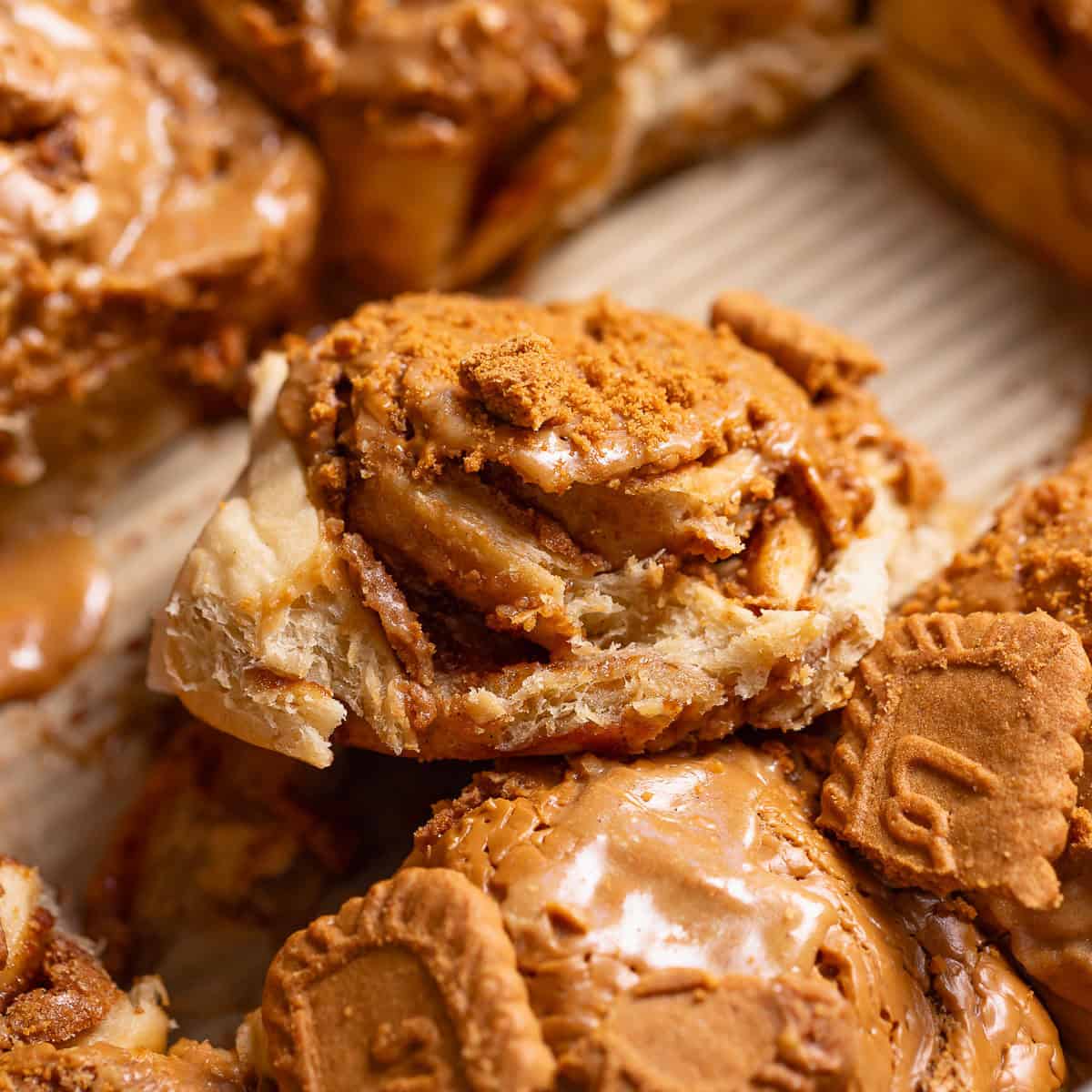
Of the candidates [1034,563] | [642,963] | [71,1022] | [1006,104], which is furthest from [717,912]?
[1006,104]

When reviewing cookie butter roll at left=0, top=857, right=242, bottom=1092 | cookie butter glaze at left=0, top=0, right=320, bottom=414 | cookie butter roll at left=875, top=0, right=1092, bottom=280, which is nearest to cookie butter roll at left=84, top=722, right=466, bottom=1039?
cookie butter roll at left=0, top=857, right=242, bottom=1092

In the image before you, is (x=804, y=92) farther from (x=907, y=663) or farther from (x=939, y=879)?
(x=939, y=879)

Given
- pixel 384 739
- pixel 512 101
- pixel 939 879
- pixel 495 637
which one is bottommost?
pixel 384 739

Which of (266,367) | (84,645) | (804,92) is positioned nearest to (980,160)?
(804,92)

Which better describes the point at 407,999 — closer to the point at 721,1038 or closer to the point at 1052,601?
the point at 721,1038

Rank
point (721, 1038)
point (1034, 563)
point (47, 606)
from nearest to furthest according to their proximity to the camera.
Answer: point (721, 1038) → point (1034, 563) → point (47, 606)

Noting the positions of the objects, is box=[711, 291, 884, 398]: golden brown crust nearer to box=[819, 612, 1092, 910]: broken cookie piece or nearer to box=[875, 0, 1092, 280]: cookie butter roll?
box=[819, 612, 1092, 910]: broken cookie piece

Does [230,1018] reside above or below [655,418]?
below
